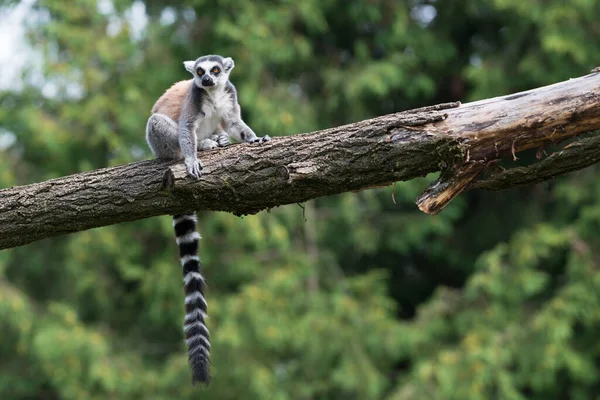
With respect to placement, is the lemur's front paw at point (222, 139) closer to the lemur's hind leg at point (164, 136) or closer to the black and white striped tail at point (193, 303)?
the lemur's hind leg at point (164, 136)

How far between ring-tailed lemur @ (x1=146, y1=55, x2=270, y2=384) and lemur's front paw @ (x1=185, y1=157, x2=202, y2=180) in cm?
38

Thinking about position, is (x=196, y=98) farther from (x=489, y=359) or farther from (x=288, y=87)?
(x=288, y=87)

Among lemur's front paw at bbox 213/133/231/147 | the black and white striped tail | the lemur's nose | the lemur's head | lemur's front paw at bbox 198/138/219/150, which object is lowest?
the black and white striped tail

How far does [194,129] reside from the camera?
19.1 feet

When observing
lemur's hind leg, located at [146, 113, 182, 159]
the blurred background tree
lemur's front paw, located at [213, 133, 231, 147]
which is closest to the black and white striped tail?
lemur's hind leg, located at [146, 113, 182, 159]

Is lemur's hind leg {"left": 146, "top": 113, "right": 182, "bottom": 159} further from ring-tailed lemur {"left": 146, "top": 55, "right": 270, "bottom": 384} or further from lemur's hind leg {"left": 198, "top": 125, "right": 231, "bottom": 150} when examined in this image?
lemur's hind leg {"left": 198, "top": 125, "right": 231, "bottom": 150}

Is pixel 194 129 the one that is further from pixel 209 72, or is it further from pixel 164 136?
pixel 209 72

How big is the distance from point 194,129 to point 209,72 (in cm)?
67

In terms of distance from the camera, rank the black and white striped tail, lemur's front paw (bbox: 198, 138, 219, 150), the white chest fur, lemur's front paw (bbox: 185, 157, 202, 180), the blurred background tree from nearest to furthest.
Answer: lemur's front paw (bbox: 185, 157, 202, 180)
the black and white striped tail
lemur's front paw (bbox: 198, 138, 219, 150)
the white chest fur
the blurred background tree

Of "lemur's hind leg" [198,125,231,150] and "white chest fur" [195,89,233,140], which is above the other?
"white chest fur" [195,89,233,140]

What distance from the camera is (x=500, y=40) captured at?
14.1 metres

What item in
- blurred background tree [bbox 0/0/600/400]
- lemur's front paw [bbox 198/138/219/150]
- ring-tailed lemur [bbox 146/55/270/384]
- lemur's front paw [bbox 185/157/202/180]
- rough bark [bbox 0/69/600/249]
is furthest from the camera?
blurred background tree [bbox 0/0/600/400]

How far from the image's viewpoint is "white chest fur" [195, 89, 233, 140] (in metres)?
6.13

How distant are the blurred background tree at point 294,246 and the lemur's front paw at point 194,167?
571cm
